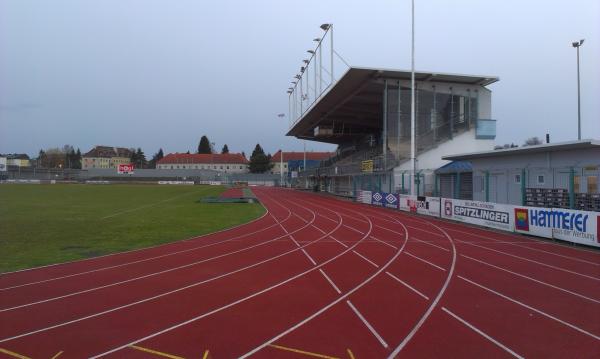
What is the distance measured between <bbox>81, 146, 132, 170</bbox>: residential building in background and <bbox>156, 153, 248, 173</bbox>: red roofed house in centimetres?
2585

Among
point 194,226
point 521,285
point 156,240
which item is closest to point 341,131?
point 194,226

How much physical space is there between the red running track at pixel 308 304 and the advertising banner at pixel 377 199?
20471 mm

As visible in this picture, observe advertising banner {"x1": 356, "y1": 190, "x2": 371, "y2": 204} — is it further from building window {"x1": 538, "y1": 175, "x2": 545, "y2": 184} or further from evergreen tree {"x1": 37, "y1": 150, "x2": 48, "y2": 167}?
evergreen tree {"x1": 37, "y1": 150, "x2": 48, "y2": 167}

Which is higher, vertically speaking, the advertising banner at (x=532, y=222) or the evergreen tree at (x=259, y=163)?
the evergreen tree at (x=259, y=163)

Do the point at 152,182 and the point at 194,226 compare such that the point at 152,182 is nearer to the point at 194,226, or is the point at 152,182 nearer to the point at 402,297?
the point at 194,226

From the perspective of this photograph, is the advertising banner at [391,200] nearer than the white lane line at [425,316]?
No

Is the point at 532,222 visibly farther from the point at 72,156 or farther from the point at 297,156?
the point at 72,156

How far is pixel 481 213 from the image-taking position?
20734 millimetres

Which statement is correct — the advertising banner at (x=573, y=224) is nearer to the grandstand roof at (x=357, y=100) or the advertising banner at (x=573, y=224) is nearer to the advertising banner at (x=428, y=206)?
the advertising banner at (x=428, y=206)

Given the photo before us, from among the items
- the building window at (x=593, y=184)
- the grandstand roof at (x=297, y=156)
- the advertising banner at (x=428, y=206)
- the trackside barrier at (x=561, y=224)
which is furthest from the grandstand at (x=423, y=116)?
the grandstand roof at (x=297, y=156)

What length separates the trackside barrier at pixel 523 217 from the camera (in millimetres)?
14688

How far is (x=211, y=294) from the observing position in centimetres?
864

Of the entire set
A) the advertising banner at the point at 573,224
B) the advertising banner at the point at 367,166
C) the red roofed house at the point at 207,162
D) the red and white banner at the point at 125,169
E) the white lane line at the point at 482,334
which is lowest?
the white lane line at the point at 482,334

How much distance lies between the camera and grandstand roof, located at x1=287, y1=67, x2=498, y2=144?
3861 cm
